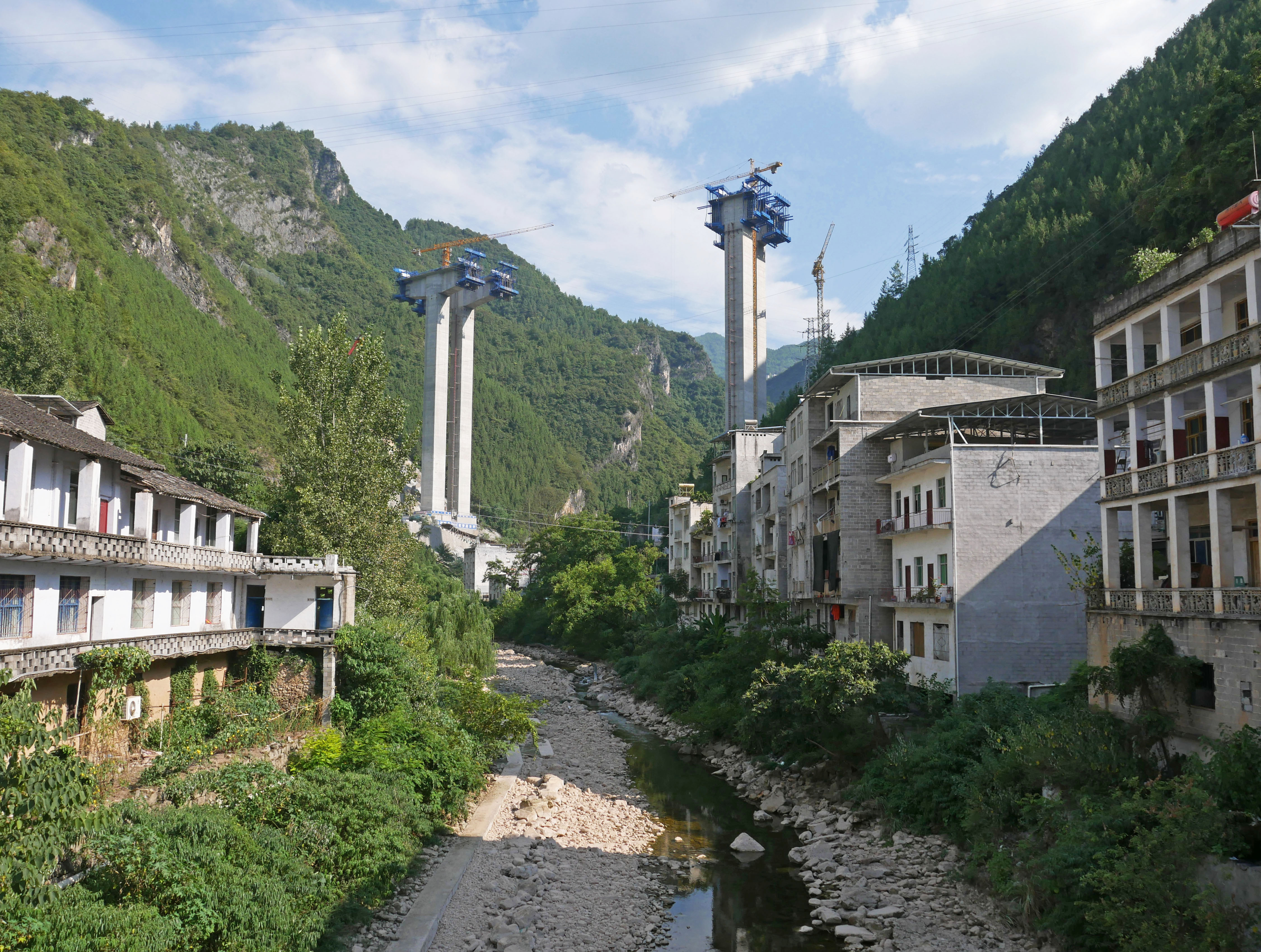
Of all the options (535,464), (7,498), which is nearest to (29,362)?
(7,498)

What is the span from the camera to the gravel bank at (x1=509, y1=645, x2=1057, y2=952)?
18.2 meters

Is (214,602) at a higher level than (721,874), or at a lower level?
higher

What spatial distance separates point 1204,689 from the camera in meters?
18.2

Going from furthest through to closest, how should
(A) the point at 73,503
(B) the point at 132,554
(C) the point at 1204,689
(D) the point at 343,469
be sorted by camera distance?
(D) the point at 343,469, (B) the point at 132,554, (A) the point at 73,503, (C) the point at 1204,689

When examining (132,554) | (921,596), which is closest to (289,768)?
(132,554)

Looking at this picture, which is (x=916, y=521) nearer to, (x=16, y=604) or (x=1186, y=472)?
(x=1186, y=472)

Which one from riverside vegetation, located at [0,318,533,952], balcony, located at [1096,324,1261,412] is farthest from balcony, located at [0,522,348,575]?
balcony, located at [1096,324,1261,412]

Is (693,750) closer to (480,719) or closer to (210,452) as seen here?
(480,719)

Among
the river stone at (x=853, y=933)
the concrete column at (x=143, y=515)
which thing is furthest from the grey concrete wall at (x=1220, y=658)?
the concrete column at (x=143, y=515)

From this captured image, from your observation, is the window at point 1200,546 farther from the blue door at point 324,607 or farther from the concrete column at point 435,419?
the concrete column at point 435,419

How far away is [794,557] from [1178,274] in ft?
82.5

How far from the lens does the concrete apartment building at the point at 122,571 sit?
20000 millimetres

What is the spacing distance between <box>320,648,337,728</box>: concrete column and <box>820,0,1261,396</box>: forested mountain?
3410 cm

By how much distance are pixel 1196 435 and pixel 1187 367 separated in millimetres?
2390
